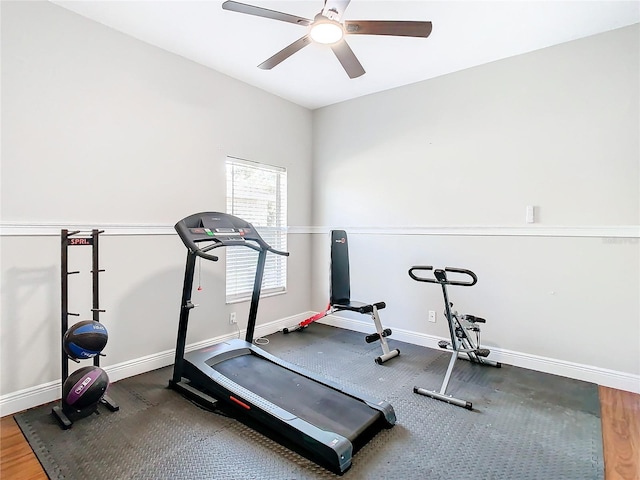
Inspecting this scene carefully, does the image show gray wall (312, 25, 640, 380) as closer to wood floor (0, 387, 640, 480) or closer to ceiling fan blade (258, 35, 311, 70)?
wood floor (0, 387, 640, 480)

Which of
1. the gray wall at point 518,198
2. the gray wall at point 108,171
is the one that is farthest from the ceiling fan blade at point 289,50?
the gray wall at point 518,198

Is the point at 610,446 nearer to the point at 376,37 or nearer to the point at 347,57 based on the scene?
the point at 347,57

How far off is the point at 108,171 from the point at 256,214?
158 cm

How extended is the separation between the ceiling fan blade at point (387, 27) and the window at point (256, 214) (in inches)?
79.4

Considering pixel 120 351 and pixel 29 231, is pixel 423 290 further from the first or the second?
pixel 29 231

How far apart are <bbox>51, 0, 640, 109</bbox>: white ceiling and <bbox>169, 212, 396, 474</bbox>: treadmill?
1472 mm

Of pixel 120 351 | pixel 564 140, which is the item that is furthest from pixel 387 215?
pixel 120 351

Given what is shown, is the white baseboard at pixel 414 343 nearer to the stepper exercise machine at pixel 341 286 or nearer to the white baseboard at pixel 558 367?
the white baseboard at pixel 558 367

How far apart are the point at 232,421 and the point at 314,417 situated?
0.58 meters

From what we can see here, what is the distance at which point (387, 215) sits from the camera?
400cm

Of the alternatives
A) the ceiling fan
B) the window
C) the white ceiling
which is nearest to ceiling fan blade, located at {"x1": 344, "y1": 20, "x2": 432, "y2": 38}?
the ceiling fan

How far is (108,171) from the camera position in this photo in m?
2.77

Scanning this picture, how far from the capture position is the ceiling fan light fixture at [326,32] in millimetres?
1984

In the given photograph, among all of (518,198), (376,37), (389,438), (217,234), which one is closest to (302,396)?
(389,438)
